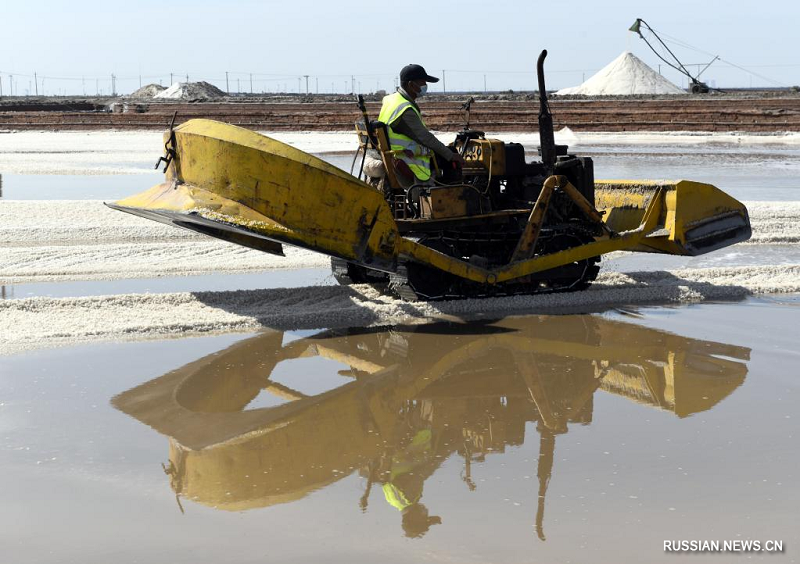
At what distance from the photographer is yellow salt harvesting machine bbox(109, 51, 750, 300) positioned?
23.3 feet

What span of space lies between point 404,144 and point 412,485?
3880 mm

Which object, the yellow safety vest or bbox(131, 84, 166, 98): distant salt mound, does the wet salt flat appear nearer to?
the yellow safety vest

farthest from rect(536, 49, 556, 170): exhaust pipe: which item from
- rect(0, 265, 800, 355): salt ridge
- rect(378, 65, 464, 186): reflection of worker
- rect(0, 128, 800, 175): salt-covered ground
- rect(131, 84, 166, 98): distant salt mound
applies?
rect(131, 84, 166, 98): distant salt mound

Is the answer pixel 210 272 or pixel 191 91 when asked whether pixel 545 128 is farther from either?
pixel 191 91

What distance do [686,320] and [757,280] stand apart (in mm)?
1592

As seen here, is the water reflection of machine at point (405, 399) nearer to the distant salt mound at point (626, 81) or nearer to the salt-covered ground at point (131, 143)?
the salt-covered ground at point (131, 143)

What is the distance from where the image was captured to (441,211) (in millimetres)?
8242

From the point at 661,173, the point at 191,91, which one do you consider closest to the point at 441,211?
the point at 661,173

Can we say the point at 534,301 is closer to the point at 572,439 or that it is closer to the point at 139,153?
the point at 572,439

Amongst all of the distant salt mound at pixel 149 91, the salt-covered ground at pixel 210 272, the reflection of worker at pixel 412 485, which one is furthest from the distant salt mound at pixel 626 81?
the reflection of worker at pixel 412 485

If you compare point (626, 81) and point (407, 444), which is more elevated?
point (626, 81)

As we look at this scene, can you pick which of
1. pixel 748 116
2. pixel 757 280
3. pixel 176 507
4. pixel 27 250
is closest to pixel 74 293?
pixel 27 250

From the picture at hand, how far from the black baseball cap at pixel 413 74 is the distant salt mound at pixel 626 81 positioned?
243 ft

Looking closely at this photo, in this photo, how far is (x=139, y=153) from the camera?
94.1 ft
